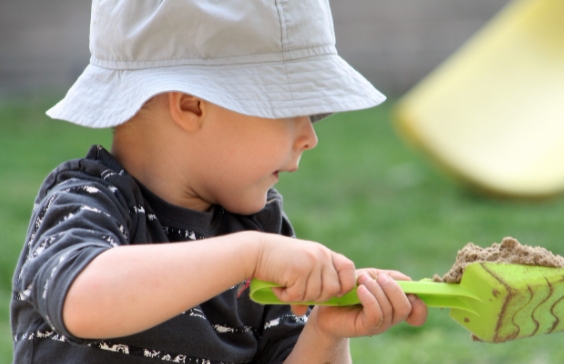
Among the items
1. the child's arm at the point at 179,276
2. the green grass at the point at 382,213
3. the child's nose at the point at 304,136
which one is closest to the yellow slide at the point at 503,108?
the green grass at the point at 382,213

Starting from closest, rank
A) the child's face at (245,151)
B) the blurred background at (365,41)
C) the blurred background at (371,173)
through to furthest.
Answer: the child's face at (245,151) → the blurred background at (371,173) → the blurred background at (365,41)

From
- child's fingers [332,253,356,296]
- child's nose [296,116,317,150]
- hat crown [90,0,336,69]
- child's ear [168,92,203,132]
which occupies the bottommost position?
child's fingers [332,253,356,296]

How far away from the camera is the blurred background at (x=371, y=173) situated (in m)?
2.53

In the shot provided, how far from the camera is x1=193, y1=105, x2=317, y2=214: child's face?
1.26 meters

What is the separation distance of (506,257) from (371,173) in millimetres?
3305

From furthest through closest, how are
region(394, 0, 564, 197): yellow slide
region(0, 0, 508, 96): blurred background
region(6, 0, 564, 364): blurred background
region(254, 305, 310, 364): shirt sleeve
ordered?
region(0, 0, 508, 96): blurred background, region(394, 0, 564, 197): yellow slide, region(6, 0, 564, 364): blurred background, region(254, 305, 310, 364): shirt sleeve

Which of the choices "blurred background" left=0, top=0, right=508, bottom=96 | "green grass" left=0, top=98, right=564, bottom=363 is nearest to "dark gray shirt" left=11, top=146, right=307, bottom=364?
"green grass" left=0, top=98, right=564, bottom=363

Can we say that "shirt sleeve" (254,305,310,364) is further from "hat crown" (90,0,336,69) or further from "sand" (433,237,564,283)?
"hat crown" (90,0,336,69)

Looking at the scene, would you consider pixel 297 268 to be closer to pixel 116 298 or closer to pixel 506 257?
pixel 116 298

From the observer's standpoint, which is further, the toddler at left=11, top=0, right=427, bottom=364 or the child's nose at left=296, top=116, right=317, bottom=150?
the child's nose at left=296, top=116, right=317, bottom=150

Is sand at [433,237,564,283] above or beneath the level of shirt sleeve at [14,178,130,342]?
beneath

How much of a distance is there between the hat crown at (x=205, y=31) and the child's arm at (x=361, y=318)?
374mm

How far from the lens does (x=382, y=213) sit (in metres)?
3.72

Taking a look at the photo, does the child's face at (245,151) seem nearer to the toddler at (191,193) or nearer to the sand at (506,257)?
the toddler at (191,193)
